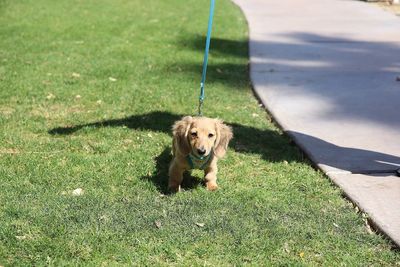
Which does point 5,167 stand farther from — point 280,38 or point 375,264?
point 280,38

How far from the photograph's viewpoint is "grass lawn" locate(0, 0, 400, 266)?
3.62 metres

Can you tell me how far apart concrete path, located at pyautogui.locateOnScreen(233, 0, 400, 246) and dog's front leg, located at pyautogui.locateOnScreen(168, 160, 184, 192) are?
1.30 m

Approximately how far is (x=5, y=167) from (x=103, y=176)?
33.9 inches

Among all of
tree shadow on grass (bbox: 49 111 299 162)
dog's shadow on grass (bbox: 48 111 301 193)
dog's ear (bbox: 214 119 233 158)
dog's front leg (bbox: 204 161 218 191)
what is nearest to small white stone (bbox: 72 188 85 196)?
dog's shadow on grass (bbox: 48 111 301 193)

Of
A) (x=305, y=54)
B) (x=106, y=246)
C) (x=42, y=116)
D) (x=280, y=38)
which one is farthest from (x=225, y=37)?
(x=106, y=246)

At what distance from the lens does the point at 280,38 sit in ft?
36.6

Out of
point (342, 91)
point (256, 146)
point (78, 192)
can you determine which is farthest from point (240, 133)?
point (342, 91)

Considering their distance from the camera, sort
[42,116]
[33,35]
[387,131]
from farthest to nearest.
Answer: [33,35]
[42,116]
[387,131]

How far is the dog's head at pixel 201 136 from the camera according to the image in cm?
414

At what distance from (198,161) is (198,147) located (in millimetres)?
245

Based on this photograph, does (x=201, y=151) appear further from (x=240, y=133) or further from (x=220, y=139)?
(x=240, y=133)

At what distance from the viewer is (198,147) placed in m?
4.09

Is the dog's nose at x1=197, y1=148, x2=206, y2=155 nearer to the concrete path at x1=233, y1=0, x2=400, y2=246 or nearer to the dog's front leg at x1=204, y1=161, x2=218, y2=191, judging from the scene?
the dog's front leg at x1=204, y1=161, x2=218, y2=191

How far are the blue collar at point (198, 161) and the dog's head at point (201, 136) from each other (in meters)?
0.04
